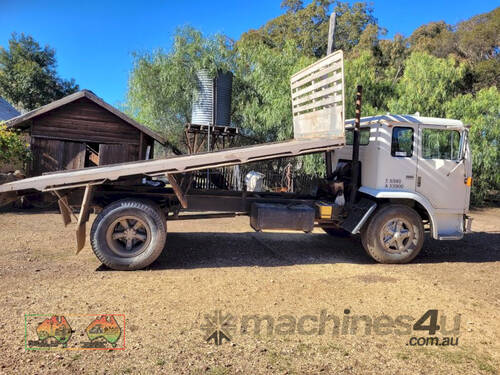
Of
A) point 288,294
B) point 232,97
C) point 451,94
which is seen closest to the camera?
point 288,294

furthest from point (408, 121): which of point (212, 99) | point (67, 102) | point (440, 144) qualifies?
point (212, 99)

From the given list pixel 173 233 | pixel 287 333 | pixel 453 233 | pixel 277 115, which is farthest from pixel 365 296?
pixel 277 115

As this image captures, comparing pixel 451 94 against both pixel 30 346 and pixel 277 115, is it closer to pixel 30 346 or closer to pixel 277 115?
pixel 277 115

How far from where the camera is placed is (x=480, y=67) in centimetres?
2478

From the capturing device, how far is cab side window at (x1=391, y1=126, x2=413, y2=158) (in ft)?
21.0

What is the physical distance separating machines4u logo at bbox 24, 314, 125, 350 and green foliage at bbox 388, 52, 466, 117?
15503 millimetres

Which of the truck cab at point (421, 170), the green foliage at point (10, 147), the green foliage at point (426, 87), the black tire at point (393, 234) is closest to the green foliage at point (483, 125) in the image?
the green foliage at point (426, 87)

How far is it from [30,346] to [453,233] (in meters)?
6.80

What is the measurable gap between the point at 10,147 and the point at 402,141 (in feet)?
37.8

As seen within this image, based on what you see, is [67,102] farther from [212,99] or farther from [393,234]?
[393,234]

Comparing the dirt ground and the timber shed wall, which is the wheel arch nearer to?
the dirt ground

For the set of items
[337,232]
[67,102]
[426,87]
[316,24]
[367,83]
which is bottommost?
[337,232]

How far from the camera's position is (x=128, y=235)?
5488 mm

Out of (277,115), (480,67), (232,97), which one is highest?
(480,67)
